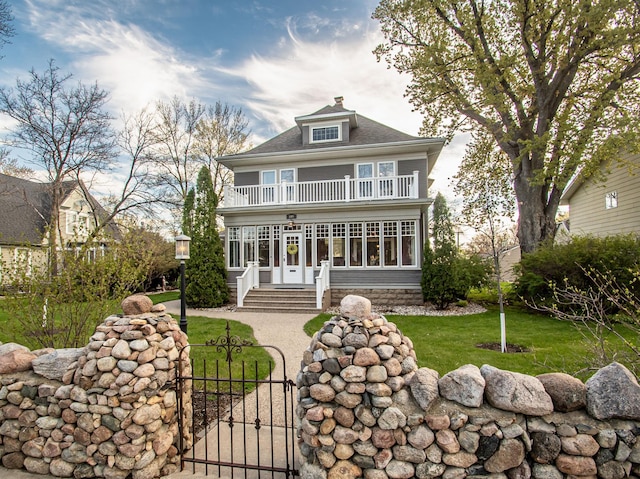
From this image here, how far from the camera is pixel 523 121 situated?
40.5 feet

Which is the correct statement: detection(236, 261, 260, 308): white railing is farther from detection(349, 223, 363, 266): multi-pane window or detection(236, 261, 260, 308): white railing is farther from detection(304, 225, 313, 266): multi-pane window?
detection(349, 223, 363, 266): multi-pane window

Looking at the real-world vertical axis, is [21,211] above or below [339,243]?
above

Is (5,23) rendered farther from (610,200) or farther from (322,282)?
(610,200)

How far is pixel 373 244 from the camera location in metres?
12.9

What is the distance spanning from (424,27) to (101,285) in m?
14.4

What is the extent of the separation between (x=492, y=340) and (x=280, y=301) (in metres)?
6.86

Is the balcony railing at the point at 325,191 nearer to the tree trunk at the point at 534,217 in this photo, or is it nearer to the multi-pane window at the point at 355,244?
the multi-pane window at the point at 355,244

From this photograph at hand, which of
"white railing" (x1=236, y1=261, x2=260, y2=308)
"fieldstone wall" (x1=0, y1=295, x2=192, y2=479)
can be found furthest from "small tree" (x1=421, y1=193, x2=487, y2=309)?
"fieldstone wall" (x1=0, y1=295, x2=192, y2=479)

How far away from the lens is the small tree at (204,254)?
12047 mm

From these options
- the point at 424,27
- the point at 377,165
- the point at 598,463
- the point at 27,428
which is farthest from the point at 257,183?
the point at 598,463

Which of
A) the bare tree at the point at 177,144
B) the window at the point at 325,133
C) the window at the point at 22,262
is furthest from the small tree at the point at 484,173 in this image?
the bare tree at the point at 177,144

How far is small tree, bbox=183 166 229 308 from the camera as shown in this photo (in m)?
12.0

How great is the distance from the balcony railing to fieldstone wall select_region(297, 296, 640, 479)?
1037 cm

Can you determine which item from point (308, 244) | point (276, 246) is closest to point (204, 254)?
point (276, 246)
